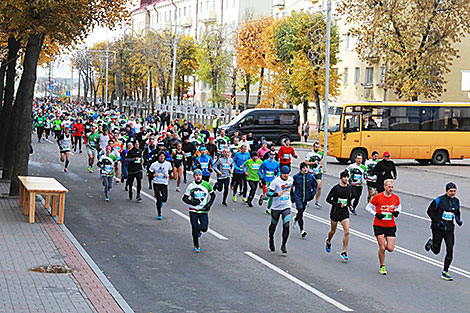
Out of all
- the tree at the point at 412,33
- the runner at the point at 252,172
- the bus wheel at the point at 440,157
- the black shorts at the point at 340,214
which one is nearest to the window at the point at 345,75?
the tree at the point at 412,33

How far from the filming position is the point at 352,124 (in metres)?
38.8

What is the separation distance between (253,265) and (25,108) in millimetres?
9840

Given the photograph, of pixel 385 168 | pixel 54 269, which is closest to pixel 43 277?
pixel 54 269

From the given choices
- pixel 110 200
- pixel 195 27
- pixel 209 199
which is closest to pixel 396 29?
pixel 110 200

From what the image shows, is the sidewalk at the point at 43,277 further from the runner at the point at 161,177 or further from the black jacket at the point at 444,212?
the black jacket at the point at 444,212

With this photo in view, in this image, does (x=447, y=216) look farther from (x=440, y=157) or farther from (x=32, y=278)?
(x=440, y=157)

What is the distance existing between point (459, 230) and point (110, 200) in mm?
9675

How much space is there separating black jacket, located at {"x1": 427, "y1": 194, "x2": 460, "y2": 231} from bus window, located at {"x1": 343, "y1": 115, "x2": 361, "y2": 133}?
25.6 metres

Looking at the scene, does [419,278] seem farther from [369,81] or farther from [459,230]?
[369,81]

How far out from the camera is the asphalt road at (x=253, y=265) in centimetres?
1128

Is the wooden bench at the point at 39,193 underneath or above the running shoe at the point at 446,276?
above

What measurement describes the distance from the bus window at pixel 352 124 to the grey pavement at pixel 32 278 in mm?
24338

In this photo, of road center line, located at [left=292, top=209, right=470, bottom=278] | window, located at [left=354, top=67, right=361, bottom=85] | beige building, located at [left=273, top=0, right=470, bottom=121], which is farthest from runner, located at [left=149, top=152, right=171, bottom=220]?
window, located at [left=354, top=67, right=361, bottom=85]

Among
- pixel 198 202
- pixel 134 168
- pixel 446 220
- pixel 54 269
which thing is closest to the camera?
pixel 54 269
